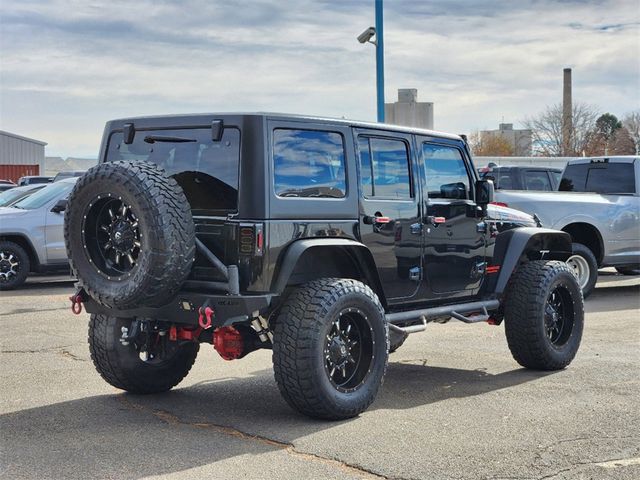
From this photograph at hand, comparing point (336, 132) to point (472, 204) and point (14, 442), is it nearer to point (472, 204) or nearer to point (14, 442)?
point (472, 204)

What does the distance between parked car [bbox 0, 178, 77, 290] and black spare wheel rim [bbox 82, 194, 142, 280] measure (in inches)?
336

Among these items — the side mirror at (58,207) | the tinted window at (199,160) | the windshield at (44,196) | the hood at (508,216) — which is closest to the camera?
the tinted window at (199,160)

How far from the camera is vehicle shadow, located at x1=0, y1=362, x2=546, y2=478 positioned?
5316 mm

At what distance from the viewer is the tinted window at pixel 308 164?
6352 millimetres

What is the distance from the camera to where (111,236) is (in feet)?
20.3

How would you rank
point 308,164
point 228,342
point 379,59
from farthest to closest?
point 379,59
point 308,164
point 228,342

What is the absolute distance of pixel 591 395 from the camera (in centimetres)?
712

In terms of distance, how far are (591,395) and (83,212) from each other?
13.1 ft

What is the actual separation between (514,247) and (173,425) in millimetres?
3555

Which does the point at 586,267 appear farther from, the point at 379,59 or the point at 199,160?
the point at 199,160

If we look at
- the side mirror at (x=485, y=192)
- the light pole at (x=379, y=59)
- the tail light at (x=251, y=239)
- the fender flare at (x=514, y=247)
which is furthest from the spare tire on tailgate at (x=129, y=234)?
the light pole at (x=379, y=59)

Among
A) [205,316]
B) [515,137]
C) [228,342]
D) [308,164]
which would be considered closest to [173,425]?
[228,342]

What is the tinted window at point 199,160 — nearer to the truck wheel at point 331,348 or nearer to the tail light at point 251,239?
the tail light at point 251,239

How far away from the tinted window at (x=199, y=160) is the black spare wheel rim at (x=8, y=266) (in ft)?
27.2
